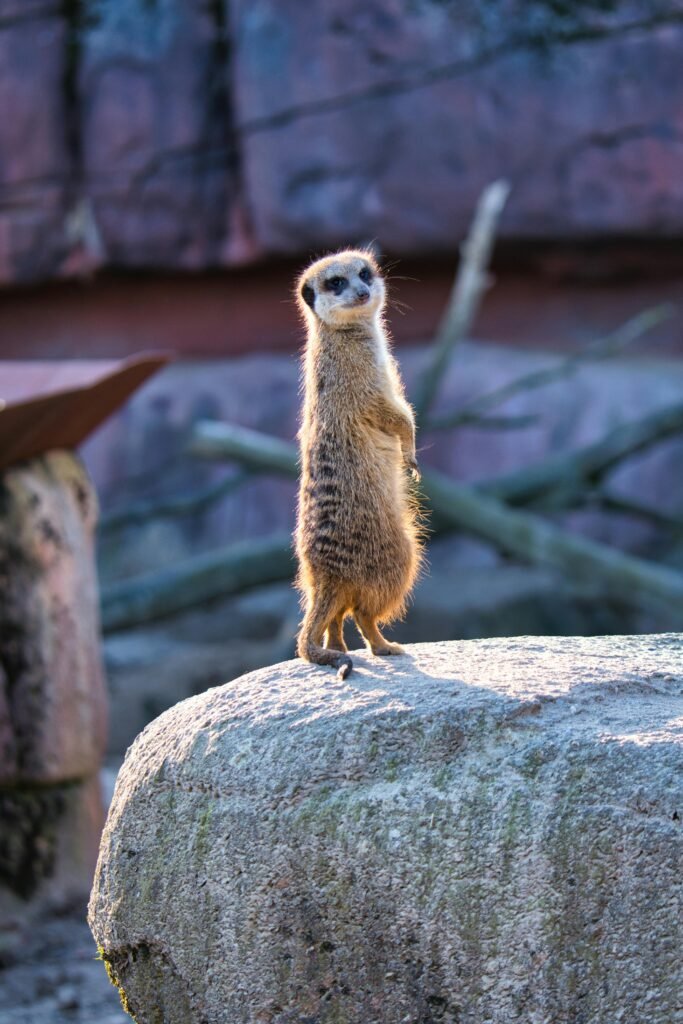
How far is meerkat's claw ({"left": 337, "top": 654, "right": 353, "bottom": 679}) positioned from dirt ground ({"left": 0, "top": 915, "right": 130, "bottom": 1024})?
5.76 ft

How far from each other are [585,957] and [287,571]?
14.0 ft

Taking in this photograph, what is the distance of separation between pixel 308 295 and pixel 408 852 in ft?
3.96

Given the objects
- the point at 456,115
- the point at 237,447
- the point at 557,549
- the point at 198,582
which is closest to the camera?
the point at 557,549

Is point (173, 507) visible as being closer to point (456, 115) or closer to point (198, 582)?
point (198, 582)

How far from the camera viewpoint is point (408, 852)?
6.63ft

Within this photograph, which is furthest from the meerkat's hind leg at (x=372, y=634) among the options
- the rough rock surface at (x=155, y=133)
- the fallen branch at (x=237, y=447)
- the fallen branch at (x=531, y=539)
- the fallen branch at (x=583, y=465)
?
the rough rock surface at (x=155, y=133)

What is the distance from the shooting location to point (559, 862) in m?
1.94

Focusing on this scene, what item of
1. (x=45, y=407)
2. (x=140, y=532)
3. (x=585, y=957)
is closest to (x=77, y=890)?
(x=45, y=407)

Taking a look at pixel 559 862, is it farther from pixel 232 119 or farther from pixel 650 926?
pixel 232 119

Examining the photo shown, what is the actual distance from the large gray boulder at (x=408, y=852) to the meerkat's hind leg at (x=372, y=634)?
17cm

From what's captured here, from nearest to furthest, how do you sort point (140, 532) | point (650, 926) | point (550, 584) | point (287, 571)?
point (650, 926)
point (287, 571)
point (550, 584)
point (140, 532)

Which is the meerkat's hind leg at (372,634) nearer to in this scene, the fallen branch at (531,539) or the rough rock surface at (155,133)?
the fallen branch at (531,539)

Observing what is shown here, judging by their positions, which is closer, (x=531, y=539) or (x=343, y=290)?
(x=343, y=290)

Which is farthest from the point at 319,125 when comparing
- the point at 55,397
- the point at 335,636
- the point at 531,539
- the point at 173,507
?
the point at 335,636
